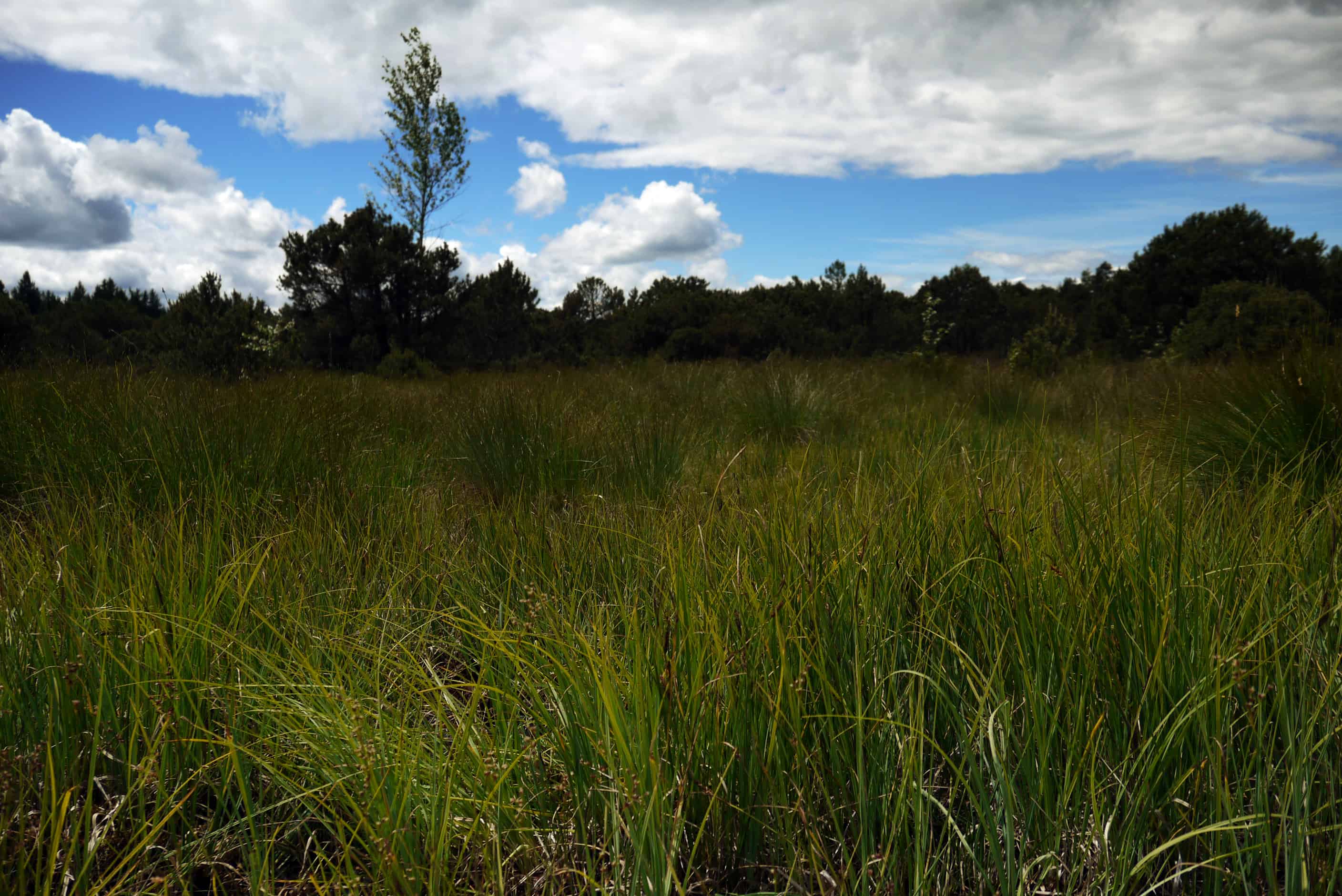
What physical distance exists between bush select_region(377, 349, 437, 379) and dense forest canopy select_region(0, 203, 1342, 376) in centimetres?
8

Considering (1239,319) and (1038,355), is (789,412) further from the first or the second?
(1239,319)

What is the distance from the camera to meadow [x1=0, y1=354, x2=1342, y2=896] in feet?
3.68

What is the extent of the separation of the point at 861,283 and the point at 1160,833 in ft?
123

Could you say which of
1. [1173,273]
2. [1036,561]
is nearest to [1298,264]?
[1173,273]

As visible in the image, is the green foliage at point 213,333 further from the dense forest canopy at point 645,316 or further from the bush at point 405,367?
the bush at point 405,367

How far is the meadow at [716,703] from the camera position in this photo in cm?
112

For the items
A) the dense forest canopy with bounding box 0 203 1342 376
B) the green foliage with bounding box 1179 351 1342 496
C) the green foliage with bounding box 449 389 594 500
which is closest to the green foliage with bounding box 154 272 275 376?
the dense forest canopy with bounding box 0 203 1342 376

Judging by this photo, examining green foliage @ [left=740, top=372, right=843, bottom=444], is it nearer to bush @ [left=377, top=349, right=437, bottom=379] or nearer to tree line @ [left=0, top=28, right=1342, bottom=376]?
tree line @ [left=0, top=28, right=1342, bottom=376]

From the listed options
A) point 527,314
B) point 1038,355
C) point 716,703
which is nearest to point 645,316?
point 527,314

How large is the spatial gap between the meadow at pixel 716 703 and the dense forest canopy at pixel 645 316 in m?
6.71

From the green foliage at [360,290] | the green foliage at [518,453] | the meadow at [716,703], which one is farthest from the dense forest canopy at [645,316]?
the meadow at [716,703]

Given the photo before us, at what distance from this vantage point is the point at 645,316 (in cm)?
2656

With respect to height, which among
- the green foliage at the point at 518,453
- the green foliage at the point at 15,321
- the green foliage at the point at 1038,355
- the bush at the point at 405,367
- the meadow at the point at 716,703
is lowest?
the meadow at the point at 716,703

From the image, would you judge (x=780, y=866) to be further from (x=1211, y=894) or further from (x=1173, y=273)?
(x=1173, y=273)
